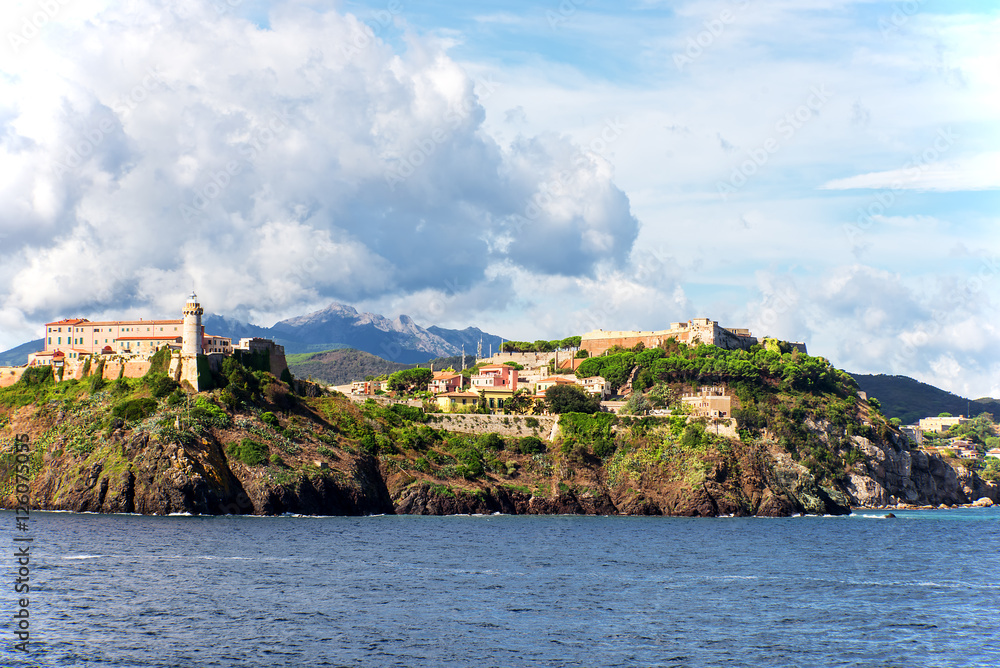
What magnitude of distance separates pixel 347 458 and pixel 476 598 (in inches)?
2578

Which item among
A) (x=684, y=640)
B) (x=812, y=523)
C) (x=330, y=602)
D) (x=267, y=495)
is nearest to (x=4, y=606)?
(x=330, y=602)

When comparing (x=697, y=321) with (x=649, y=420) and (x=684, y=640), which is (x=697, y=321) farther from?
(x=684, y=640)

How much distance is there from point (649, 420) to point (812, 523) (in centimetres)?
2943

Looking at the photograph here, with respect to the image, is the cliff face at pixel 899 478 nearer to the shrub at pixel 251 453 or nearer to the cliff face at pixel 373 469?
the cliff face at pixel 373 469

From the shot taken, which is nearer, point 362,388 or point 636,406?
point 636,406

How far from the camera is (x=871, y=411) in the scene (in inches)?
7510

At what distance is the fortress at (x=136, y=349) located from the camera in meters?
121

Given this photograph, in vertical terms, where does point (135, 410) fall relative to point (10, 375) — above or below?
below

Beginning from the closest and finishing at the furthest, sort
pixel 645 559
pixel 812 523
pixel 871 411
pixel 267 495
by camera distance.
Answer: pixel 645 559 < pixel 267 495 < pixel 812 523 < pixel 871 411

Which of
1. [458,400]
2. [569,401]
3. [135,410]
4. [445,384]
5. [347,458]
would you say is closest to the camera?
[135,410]

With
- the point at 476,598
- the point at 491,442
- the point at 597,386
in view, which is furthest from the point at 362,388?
the point at 476,598

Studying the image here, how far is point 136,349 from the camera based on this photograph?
13750 cm

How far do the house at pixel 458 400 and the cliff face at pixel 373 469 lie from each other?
14.0m

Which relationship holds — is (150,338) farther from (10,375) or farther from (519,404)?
(519,404)
